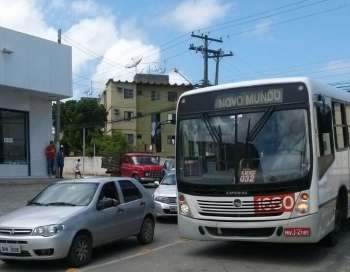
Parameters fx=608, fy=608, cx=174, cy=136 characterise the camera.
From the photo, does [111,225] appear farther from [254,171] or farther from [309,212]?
[309,212]

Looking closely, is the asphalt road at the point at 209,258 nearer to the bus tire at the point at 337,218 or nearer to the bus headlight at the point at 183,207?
the bus tire at the point at 337,218

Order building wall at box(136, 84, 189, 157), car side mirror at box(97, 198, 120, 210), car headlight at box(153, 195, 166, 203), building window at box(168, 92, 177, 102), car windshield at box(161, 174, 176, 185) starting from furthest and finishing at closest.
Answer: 1. building window at box(168, 92, 177, 102)
2. building wall at box(136, 84, 189, 157)
3. car windshield at box(161, 174, 176, 185)
4. car headlight at box(153, 195, 166, 203)
5. car side mirror at box(97, 198, 120, 210)

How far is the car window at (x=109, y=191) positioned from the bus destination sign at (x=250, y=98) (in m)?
2.70

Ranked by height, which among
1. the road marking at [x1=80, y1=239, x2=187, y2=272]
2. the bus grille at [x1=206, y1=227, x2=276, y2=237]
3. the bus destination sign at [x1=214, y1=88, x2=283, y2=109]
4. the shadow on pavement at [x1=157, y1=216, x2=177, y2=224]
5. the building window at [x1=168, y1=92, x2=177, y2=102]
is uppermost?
the building window at [x1=168, y1=92, x2=177, y2=102]

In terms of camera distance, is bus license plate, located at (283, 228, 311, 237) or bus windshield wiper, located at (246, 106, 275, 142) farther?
bus windshield wiper, located at (246, 106, 275, 142)

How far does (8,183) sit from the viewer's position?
84.4ft

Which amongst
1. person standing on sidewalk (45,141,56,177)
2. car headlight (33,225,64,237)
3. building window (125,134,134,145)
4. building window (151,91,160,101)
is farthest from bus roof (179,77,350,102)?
building window (151,91,160,101)

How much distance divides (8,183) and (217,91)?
55.4ft

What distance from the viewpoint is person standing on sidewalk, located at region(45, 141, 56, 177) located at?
29422 millimetres

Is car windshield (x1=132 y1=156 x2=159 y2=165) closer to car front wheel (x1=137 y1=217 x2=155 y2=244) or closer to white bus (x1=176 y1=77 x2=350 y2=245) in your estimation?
car front wheel (x1=137 y1=217 x2=155 y2=244)

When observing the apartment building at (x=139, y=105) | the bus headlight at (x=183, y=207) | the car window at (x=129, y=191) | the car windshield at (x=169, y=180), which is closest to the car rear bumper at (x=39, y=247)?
the bus headlight at (x=183, y=207)

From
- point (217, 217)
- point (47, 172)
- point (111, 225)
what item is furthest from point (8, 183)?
point (217, 217)

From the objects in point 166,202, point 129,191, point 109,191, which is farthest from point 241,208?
point 166,202

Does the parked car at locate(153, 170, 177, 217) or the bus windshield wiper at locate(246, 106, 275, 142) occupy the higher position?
the bus windshield wiper at locate(246, 106, 275, 142)
